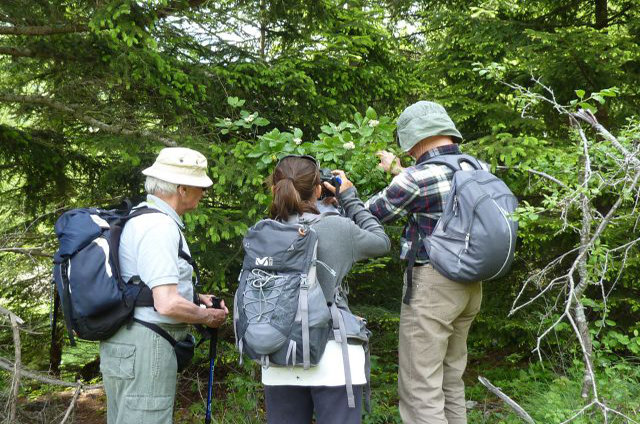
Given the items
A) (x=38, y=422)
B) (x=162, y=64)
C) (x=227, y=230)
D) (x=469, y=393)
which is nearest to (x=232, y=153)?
(x=227, y=230)

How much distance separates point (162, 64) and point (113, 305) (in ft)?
9.01

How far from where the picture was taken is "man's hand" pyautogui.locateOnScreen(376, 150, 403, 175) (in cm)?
376

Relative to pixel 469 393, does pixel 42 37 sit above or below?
above

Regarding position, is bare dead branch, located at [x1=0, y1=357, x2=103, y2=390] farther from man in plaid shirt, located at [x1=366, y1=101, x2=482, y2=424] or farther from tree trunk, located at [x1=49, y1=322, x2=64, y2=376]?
man in plaid shirt, located at [x1=366, y1=101, x2=482, y2=424]

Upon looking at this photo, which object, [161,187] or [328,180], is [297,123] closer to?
[328,180]

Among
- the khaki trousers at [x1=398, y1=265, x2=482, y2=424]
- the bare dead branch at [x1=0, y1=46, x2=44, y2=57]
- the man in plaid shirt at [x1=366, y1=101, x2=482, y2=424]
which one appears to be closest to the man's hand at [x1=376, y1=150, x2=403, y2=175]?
the man in plaid shirt at [x1=366, y1=101, x2=482, y2=424]

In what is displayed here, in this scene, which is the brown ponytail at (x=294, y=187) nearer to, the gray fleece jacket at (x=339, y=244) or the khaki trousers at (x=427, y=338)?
the gray fleece jacket at (x=339, y=244)

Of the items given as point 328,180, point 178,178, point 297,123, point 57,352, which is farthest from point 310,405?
point 57,352

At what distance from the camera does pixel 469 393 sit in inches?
249

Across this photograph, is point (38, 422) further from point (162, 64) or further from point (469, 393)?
point (469, 393)

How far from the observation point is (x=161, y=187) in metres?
3.23

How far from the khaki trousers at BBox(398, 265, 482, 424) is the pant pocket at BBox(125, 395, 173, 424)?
1.42m

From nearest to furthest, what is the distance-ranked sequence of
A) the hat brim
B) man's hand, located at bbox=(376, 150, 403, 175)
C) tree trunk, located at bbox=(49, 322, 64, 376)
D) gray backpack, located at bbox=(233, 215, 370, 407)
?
gray backpack, located at bbox=(233, 215, 370, 407)
the hat brim
man's hand, located at bbox=(376, 150, 403, 175)
tree trunk, located at bbox=(49, 322, 64, 376)

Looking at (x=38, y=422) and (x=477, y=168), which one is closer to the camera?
(x=477, y=168)
